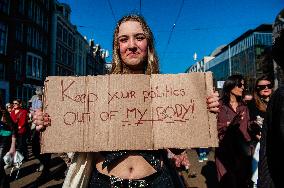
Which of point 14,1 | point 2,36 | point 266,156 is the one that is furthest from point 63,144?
point 14,1

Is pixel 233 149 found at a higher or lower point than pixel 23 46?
lower

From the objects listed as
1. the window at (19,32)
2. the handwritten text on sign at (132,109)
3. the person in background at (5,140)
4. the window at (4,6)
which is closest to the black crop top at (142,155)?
the handwritten text on sign at (132,109)

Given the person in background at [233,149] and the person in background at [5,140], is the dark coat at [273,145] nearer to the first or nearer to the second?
the person in background at [233,149]

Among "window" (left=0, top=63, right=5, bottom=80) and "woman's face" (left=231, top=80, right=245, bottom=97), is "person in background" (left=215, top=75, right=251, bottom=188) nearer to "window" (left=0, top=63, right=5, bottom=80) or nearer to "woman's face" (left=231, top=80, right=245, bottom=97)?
"woman's face" (left=231, top=80, right=245, bottom=97)

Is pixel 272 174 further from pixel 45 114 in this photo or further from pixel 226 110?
pixel 226 110

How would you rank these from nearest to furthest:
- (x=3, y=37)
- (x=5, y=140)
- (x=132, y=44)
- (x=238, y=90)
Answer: (x=132, y=44) → (x=238, y=90) → (x=5, y=140) → (x=3, y=37)

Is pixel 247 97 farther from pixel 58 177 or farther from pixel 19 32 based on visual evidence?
pixel 19 32

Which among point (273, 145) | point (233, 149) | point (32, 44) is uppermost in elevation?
point (32, 44)

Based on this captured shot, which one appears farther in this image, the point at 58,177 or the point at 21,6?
the point at 21,6

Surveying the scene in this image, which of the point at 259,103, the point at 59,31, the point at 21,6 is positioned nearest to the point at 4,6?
the point at 21,6

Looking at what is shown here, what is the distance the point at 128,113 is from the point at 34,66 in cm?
3520

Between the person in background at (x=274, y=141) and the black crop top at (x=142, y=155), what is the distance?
61 cm

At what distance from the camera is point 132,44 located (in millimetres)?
2230

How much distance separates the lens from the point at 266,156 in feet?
5.03
